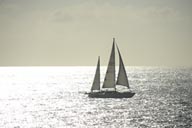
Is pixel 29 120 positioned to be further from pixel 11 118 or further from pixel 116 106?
pixel 116 106

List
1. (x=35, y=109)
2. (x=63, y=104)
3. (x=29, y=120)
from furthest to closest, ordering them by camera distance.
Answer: (x=63, y=104), (x=35, y=109), (x=29, y=120)

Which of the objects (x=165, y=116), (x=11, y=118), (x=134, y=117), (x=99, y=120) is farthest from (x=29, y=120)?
(x=165, y=116)

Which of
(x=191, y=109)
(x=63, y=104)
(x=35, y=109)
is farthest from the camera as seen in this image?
(x=63, y=104)

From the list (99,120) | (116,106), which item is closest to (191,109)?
(116,106)

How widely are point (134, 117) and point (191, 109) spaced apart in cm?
1825

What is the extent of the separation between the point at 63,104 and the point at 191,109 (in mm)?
34991

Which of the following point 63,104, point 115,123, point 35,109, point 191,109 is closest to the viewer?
point 115,123

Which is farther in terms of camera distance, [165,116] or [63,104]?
[63,104]

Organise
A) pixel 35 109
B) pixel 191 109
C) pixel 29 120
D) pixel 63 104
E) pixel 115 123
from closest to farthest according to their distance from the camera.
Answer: pixel 115 123 < pixel 29 120 < pixel 191 109 < pixel 35 109 < pixel 63 104

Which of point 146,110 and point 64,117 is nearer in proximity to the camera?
point 64,117

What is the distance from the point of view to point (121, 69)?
350 feet

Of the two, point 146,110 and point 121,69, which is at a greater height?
point 121,69

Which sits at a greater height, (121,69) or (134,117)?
(121,69)

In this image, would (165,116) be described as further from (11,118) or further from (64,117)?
(11,118)
